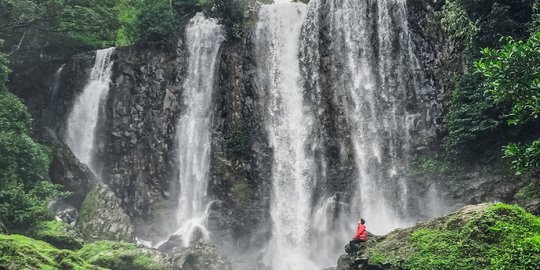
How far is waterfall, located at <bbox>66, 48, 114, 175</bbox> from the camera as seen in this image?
25.1 m

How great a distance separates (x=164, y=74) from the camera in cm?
2705

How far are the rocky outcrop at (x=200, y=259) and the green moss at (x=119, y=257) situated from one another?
146cm

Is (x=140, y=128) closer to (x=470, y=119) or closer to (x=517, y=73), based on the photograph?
(x=470, y=119)

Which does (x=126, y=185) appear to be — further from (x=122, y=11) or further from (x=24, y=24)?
(x=122, y=11)

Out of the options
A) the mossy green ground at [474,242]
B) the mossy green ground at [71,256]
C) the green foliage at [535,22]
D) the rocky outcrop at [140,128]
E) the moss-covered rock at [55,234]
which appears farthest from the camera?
the rocky outcrop at [140,128]

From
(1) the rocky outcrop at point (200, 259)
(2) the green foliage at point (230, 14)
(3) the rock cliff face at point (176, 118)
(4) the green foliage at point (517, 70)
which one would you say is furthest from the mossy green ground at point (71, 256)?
(2) the green foliage at point (230, 14)

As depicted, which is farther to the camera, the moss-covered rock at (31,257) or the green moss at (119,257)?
the green moss at (119,257)

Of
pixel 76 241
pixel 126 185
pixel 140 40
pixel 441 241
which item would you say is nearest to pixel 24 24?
pixel 140 40

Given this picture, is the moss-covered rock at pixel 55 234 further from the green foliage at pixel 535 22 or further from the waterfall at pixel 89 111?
the green foliage at pixel 535 22

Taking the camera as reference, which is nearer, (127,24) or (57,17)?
(57,17)

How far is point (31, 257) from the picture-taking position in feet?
29.5

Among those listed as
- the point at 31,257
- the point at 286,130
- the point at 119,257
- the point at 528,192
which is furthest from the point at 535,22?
the point at 31,257

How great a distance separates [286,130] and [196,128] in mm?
5167

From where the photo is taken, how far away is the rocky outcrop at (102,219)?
19.4 metres
